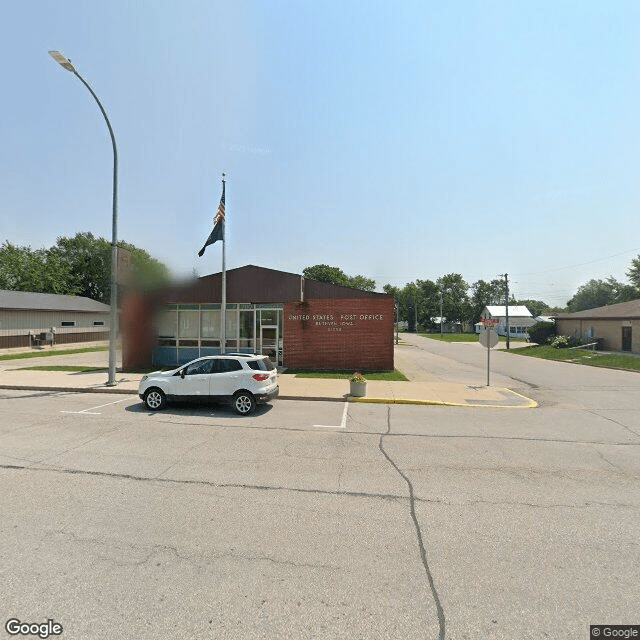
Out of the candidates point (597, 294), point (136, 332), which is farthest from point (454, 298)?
point (136, 332)

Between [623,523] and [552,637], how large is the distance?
8.24 feet

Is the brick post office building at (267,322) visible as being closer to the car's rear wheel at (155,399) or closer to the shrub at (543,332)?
the car's rear wheel at (155,399)

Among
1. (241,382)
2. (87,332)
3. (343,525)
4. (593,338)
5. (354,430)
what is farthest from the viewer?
(87,332)

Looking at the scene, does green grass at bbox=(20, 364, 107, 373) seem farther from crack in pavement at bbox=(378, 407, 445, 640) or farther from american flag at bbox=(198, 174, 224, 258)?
crack in pavement at bbox=(378, 407, 445, 640)

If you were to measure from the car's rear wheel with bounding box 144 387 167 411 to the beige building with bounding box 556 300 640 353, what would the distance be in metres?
34.1

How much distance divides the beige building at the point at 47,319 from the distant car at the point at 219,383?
27.8 m

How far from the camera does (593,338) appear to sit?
3384 centimetres

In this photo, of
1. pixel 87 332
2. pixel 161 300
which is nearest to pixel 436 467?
pixel 161 300

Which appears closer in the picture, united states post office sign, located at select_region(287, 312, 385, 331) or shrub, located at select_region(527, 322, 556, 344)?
united states post office sign, located at select_region(287, 312, 385, 331)

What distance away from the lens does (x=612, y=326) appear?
3194 cm

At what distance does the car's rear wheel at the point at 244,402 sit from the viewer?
9852 millimetres

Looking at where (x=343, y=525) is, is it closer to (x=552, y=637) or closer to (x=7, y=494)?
(x=552, y=637)

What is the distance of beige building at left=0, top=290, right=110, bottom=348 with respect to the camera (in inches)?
1185
